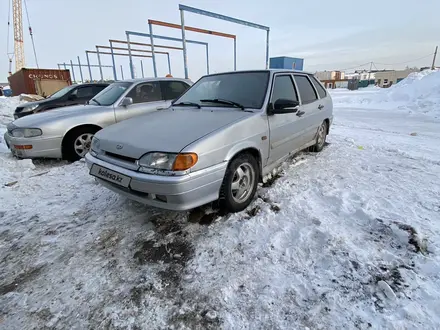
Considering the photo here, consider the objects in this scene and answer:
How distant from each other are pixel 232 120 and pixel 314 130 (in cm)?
232

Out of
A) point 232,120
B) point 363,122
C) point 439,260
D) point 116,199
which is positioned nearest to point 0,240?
point 116,199

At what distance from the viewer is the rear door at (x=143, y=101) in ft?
16.4

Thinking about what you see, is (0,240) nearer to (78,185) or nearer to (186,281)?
(78,185)

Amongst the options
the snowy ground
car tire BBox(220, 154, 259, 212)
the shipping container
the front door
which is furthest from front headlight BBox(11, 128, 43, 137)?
the shipping container

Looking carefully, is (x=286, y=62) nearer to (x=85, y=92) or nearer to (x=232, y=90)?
(x=85, y=92)

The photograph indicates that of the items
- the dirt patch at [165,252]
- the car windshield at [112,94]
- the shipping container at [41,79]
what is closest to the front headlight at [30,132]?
the car windshield at [112,94]

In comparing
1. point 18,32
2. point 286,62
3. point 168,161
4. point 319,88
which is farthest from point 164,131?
point 18,32

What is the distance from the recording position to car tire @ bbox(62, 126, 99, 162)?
15.0ft

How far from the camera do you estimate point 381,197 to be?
2969mm

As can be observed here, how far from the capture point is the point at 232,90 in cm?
331

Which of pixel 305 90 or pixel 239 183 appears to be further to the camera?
pixel 305 90

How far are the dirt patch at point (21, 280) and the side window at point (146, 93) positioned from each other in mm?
3806

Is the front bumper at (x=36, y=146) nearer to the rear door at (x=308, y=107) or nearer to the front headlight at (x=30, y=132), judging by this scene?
the front headlight at (x=30, y=132)

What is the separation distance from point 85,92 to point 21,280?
669 centimetres
